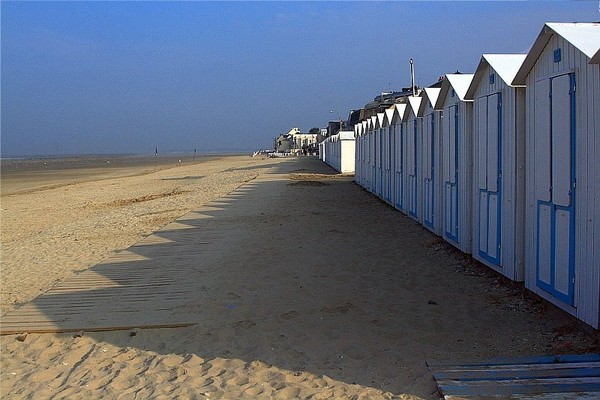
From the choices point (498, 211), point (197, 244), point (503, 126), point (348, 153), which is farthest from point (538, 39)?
point (348, 153)

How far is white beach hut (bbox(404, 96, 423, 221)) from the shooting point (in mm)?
13071

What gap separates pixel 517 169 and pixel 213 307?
3704mm

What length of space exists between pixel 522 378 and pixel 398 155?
11608 millimetres

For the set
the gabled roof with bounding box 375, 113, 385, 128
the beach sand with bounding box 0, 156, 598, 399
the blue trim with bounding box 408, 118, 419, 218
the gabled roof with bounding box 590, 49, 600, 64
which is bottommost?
the beach sand with bounding box 0, 156, 598, 399

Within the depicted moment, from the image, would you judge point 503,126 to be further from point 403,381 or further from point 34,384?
point 34,384

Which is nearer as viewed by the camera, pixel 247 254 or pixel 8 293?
pixel 8 293

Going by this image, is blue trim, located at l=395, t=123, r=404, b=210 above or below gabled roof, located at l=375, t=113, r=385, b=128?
below

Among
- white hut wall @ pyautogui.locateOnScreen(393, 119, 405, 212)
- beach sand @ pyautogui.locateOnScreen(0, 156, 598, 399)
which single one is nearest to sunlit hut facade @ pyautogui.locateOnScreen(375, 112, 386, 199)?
white hut wall @ pyautogui.locateOnScreen(393, 119, 405, 212)

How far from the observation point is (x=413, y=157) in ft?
45.0

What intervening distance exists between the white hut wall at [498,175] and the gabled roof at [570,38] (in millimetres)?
463

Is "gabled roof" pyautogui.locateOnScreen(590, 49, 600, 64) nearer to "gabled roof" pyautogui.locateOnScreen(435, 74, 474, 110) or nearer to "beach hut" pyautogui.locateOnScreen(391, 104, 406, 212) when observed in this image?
"gabled roof" pyautogui.locateOnScreen(435, 74, 474, 110)

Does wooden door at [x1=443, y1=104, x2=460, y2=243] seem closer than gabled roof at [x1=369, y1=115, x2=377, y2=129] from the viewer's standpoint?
Yes

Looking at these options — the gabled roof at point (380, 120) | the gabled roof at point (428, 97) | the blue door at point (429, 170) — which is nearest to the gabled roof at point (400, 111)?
the gabled roof at point (428, 97)

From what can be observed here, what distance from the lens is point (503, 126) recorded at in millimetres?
7559
